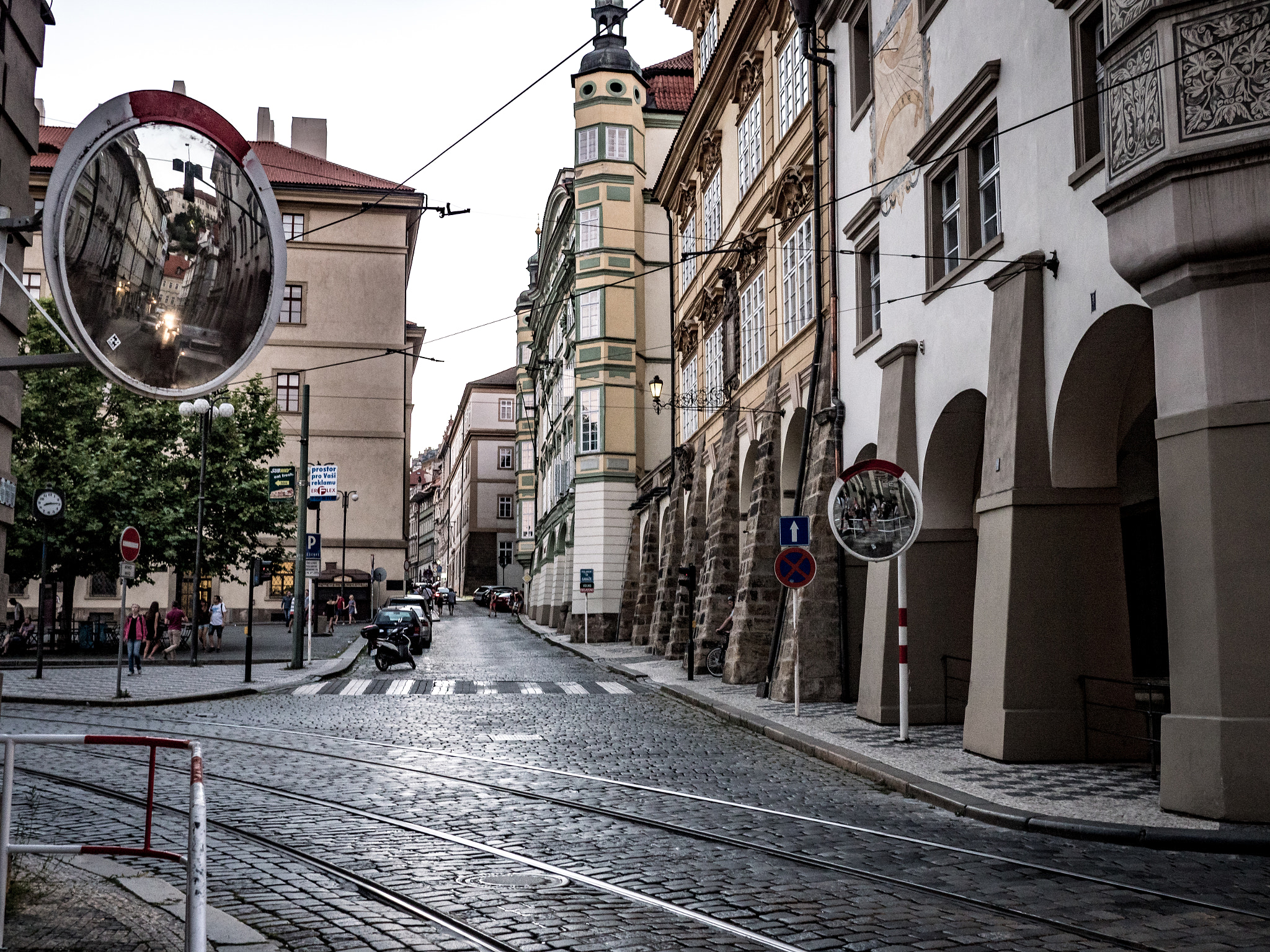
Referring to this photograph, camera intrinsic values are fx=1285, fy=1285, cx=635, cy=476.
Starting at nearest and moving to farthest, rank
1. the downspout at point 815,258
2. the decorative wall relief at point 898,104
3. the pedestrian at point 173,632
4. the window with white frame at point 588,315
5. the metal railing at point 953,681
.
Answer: the metal railing at point 953,681 < the decorative wall relief at point 898,104 < the downspout at point 815,258 < the pedestrian at point 173,632 < the window with white frame at point 588,315

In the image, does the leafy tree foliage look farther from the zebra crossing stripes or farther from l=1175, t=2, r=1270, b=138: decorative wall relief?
l=1175, t=2, r=1270, b=138: decorative wall relief

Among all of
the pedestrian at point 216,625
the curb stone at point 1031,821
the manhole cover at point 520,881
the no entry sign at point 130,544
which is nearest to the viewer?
the manhole cover at point 520,881

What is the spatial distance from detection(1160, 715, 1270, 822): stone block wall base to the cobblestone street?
0.98 meters

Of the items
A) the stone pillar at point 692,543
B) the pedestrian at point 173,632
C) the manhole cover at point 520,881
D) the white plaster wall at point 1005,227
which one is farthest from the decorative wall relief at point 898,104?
the pedestrian at point 173,632

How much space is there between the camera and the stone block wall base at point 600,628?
4775 centimetres

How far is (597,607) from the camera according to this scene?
48.4m

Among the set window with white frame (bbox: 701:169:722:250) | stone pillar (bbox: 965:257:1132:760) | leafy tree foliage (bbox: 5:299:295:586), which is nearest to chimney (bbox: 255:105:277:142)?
leafy tree foliage (bbox: 5:299:295:586)

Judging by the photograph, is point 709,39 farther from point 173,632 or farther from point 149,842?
point 149,842

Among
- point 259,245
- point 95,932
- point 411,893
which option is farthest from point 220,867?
point 259,245

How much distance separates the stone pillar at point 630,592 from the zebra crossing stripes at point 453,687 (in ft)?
64.2

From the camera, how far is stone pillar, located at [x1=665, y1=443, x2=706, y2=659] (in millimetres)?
33688

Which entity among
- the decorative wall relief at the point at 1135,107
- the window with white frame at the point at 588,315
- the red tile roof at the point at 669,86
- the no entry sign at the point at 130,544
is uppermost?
the red tile roof at the point at 669,86

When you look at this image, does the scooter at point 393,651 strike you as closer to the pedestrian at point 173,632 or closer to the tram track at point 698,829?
the pedestrian at point 173,632

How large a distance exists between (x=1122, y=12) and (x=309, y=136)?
6522cm
